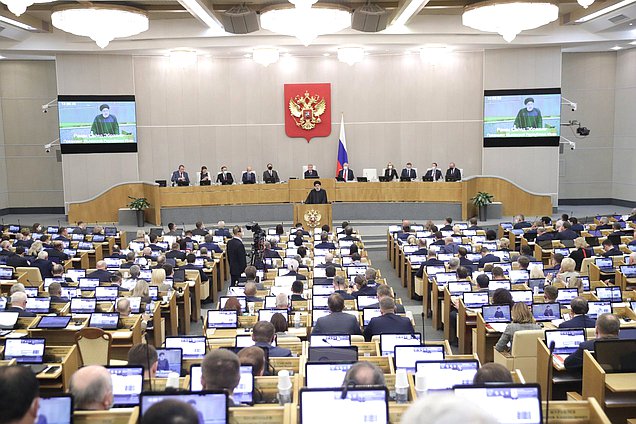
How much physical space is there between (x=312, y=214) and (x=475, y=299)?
30.7ft

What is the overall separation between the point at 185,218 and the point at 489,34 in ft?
36.9

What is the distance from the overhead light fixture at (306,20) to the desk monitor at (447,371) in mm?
11116

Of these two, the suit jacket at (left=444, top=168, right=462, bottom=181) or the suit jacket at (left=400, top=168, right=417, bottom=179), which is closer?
the suit jacket at (left=444, top=168, right=462, bottom=181)

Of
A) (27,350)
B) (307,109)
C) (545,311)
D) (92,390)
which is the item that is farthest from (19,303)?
(307,109)

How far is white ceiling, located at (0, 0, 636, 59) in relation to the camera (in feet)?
65.5

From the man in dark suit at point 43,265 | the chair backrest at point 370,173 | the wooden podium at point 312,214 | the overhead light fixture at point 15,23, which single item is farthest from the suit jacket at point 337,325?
the chair backrest at point 370,173

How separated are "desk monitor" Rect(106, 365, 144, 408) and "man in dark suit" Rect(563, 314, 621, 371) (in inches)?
163

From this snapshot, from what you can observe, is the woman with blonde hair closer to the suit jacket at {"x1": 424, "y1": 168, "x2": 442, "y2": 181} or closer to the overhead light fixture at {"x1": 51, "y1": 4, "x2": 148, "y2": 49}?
the overhead light fixture at {"x1": 51, "y1": 4, "x2": 148, "y2": 49}

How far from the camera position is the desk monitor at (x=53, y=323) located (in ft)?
27.4

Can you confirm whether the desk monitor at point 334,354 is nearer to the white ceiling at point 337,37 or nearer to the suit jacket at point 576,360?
the suit jacket at point 576,360

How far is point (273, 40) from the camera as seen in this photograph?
66.8 feet

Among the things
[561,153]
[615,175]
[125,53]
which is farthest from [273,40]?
[615,175]

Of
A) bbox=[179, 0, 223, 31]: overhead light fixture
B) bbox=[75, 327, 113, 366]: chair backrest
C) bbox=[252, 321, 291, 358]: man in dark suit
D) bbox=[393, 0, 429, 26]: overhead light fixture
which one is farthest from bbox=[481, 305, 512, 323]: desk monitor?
bbox=[179, 0, 223, 31]: overhead light fixture

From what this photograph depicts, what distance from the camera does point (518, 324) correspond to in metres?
7.34
